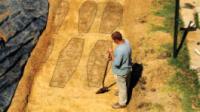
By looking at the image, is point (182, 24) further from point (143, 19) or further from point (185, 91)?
point (185, 91)

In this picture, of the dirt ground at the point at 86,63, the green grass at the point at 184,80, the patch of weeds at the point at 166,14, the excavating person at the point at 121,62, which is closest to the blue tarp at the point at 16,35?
the dirt ground at the point at 86,63

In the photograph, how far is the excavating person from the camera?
12.4 m

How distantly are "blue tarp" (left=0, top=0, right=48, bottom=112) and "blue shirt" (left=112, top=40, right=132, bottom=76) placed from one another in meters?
4.34

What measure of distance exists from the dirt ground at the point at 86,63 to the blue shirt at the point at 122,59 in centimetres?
152

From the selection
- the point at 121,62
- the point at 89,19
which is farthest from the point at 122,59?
the point at 89,19

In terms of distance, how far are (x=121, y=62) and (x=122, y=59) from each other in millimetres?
116

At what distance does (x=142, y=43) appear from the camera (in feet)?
53.0

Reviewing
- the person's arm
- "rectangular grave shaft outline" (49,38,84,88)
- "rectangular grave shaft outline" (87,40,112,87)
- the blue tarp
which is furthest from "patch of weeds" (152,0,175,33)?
the blue tarp

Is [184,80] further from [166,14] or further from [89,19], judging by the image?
[89,19]

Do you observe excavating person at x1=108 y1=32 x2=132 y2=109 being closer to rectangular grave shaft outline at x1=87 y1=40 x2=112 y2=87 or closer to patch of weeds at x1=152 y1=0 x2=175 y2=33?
rectangular grave shaft outline at x1=87 y1=40 x2=112 y2=87

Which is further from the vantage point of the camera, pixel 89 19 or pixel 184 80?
pixel 89 19

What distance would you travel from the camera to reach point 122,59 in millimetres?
12609

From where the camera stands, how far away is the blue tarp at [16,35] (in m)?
15.1

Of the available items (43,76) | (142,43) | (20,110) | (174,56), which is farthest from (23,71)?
(174,56)
